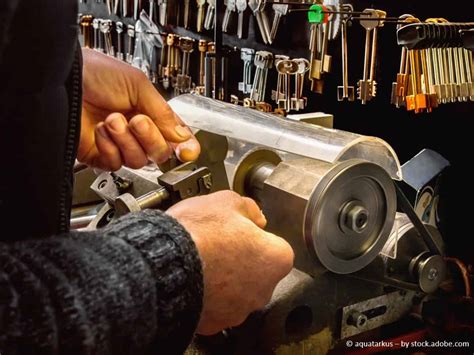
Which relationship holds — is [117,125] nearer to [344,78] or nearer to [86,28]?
[344,78]

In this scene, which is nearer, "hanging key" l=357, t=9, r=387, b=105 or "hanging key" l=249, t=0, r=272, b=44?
"hanging key" l=357, t=9, r=387, b=105

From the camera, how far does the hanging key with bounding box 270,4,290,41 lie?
8.56 feet

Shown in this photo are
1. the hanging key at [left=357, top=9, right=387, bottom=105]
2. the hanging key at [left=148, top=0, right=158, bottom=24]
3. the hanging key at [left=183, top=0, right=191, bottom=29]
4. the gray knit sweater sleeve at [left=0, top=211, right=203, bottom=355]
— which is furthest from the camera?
the hanging key at [left=148, top=0, right=158, bottom=24]

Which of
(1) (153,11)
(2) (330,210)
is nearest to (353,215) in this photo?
(2) (330,210)

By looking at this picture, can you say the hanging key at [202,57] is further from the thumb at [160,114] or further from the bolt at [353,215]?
the bolt at [353,215]

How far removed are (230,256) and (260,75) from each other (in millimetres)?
2186

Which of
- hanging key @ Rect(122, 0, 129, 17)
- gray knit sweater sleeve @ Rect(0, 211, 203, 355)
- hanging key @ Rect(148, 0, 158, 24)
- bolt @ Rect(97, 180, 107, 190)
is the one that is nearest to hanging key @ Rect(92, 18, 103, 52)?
hanging key @ Rect(122, 0, 129, 17)

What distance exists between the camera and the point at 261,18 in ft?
9.16

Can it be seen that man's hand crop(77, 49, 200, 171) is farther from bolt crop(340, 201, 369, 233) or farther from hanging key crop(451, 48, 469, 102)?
hanging key crop(451, 48, 469, 102)

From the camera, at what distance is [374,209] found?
109cm

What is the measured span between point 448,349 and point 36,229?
103 centimetres

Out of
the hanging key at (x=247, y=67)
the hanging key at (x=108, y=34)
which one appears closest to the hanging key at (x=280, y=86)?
the hanging key at (x=247, y=67)

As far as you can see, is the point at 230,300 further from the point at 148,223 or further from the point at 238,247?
the point at 148,223

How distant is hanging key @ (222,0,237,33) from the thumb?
1.88 m
